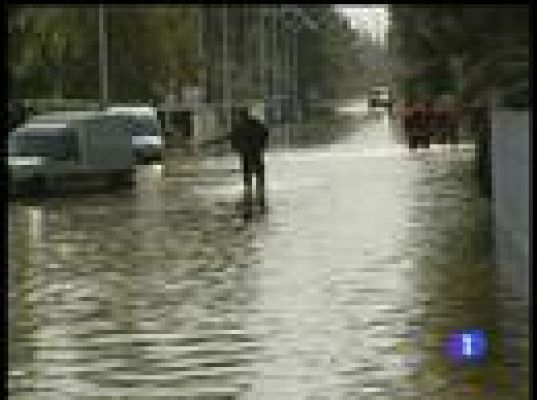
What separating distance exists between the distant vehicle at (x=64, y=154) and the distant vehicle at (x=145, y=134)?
529 cm

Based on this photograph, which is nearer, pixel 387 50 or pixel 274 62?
pixel 387 50

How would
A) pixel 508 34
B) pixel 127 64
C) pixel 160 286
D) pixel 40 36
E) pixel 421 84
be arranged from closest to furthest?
1. pixel 508 34
2. pixel 421 84
3. pixel 160 286
4. pixel 40 36
5. pixel 127 64

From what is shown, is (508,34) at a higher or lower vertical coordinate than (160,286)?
higher

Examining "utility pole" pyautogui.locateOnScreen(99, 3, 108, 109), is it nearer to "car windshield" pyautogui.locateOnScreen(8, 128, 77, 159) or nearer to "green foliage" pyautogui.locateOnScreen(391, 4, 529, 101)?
"car windshield" pyautogui.locateOnScreen(8, 128, 77, 159)

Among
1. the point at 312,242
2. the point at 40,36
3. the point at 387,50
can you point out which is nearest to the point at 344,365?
the point at 387,50

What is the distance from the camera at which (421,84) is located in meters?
10.3

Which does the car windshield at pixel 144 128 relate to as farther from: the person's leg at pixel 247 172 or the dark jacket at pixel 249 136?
the dark jacket at pixel 249 136

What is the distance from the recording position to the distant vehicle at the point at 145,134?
33.7 meters

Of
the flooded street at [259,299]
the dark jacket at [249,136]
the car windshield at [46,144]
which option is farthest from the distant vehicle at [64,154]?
the dark jacket at [249,136]

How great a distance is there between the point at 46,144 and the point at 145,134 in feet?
29.8

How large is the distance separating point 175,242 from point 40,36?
1850cm

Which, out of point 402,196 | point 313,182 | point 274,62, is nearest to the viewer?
point 402,196

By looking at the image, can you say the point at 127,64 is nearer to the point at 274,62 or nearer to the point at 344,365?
the point at 274,62

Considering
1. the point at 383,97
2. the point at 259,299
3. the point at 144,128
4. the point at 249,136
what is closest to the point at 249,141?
the point at 249,136
